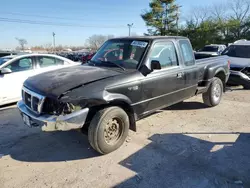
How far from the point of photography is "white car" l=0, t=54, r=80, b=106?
6055mm

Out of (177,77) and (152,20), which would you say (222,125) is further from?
(152,20)

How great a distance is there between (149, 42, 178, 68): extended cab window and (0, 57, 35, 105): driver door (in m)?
4.25

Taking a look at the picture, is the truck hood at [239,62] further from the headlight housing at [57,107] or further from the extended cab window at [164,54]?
the headlight housing at [57,107]

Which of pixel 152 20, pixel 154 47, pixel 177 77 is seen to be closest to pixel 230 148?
pixel 177 77

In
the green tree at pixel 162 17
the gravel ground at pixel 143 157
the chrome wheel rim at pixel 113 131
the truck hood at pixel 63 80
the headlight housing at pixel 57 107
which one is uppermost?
the green tree at pixel 162 17

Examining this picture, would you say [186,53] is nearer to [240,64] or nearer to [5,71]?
[240,64]

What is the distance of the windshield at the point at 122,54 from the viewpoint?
399cm

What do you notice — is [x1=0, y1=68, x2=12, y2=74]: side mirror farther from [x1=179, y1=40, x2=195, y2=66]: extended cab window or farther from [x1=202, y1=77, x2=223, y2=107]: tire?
[x1=202, y1=77, x2=223, y2=107]: tire

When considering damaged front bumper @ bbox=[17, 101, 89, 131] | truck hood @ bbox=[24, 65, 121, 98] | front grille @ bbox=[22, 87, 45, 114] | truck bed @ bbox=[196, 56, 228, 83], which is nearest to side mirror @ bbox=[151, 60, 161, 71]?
truck hood @ bbox=[24, 65, 121, 98]

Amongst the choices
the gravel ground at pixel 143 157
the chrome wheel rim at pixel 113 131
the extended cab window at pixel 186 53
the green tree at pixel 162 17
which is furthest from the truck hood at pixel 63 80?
the green tree at pixel 162 17

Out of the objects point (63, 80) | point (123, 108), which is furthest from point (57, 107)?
point (123, 108)

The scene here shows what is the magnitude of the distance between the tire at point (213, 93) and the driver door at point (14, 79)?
17.2 ft

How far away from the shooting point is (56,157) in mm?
3500

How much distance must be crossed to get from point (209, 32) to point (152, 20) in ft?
29.0
